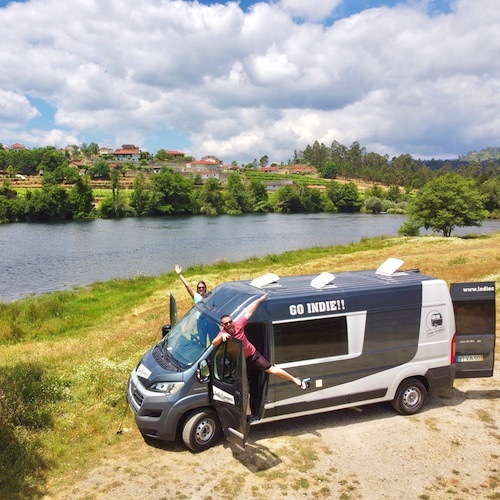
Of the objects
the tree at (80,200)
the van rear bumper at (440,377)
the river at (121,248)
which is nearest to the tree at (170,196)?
the tree at (80,200)

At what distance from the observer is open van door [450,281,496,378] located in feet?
31.0

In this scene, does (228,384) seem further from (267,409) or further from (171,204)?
(171,204)

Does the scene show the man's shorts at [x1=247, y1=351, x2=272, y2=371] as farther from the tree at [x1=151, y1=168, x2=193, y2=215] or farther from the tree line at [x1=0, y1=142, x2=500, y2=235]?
the tree at [x1=151, y1=168, x2=193, y2=215]

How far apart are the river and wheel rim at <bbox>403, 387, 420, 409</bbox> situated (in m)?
26.1

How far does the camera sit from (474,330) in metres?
9.52

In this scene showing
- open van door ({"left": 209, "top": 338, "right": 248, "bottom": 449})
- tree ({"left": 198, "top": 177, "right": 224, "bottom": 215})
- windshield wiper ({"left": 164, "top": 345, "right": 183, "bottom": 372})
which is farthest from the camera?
tree ({"left": 198, "top": 177, "right": 224, "bottom": 215})

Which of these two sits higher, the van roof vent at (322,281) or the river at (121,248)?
the van roof vent at (322,281)

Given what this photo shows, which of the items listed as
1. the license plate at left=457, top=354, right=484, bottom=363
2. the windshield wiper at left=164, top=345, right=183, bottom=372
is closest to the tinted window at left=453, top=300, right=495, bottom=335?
the license plate at left=457, top=354, right=484, bottom=363

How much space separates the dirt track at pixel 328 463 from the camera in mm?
6609

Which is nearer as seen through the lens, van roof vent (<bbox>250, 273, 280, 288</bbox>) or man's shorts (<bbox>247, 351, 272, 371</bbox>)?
man's shorts (<bbox>247, 351, 272, 371</bbox>)

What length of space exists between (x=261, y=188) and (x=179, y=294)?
106 meters

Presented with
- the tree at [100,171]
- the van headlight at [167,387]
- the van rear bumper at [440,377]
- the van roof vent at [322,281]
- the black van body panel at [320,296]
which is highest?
the tree at [100,171]

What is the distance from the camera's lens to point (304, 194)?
425 feet

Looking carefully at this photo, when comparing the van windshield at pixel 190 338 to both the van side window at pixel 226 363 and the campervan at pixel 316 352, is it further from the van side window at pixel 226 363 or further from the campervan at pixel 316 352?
the van side window at pixel 226 363
